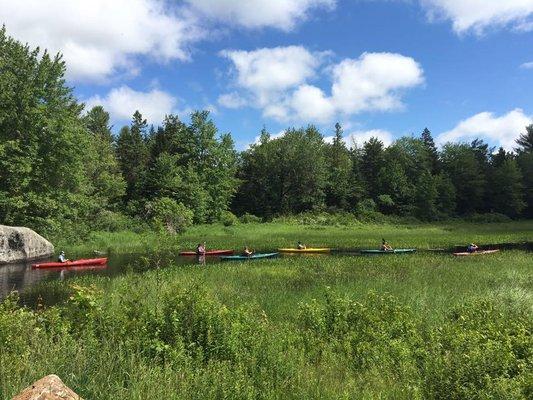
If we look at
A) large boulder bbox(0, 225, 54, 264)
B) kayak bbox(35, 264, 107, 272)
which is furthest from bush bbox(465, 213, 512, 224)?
large boulder bbox(0, 225, 54, 264)

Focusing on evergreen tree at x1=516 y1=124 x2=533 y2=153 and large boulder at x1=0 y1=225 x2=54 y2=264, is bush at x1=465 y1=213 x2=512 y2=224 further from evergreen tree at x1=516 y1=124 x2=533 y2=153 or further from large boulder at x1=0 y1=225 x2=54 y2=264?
large boulder at x1=0 y1=225 x2=54 y2=264

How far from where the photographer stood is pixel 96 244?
127 ft

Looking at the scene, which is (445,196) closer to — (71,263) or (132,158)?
(132,158)

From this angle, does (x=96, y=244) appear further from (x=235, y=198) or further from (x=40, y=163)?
(x=235, y=198)

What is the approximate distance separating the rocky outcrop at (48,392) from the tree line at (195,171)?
3340 cm

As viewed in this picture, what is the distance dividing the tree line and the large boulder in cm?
301

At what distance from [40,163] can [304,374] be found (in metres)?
34.7

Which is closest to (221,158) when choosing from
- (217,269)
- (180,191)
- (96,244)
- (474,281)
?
(180,191)

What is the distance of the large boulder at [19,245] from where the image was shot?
30016 millimetres

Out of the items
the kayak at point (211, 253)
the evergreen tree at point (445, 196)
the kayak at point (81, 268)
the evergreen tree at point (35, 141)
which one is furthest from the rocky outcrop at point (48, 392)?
the evergreen tree at point (445, 196)

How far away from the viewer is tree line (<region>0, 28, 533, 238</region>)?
35406 millimetres

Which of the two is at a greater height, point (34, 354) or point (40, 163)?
point (40, 163)

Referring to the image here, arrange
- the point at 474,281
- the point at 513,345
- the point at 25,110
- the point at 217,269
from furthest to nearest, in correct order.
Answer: the point at 25,110, the point at 217,269, the point at 474,281, the point at 513,345

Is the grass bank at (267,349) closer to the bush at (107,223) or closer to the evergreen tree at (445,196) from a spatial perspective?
the bush at (107,223)
